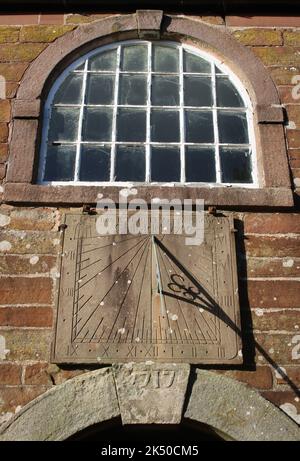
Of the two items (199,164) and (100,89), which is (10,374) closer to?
(199,164)

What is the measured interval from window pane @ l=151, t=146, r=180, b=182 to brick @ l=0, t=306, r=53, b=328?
48.9 inches

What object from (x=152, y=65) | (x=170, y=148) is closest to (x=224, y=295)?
(x=170, y=148)

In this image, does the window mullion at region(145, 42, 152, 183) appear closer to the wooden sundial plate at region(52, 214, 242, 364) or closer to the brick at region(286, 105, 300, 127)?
the wooden sundial plate at region(52, 214, 242, 364)

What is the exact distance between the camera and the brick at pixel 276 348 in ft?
11.2

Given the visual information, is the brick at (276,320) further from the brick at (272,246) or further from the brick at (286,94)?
the brick at (286,94)

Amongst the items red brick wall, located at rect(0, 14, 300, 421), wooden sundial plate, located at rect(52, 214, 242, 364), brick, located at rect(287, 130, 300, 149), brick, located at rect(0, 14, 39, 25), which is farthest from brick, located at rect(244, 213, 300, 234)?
brick, located at rect(0, 14, 39, 25)

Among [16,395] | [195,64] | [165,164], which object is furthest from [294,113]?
[16,395]

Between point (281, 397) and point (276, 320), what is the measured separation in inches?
18.2

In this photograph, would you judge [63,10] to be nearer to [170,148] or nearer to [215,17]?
[215,17]

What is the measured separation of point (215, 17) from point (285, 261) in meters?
2.28

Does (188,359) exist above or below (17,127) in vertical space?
below

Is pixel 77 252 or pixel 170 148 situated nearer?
pixel 77 252

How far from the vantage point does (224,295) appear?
11.6 feet

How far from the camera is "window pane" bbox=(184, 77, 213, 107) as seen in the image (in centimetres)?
446
